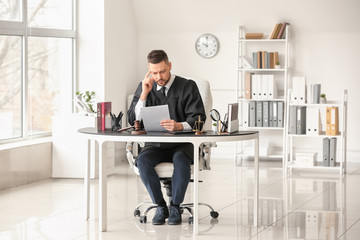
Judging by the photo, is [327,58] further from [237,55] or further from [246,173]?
[246,173]

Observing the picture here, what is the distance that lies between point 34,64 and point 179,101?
257 cm

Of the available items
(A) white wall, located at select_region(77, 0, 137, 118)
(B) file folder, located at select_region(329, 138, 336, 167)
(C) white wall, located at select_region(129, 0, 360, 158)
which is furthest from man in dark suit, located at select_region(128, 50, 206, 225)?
(C) white wall, located at select_region(129, 0, 360, 158)

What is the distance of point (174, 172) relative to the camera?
14.3ft

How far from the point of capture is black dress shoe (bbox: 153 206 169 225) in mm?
4449

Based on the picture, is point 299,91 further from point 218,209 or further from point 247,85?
point 218,209

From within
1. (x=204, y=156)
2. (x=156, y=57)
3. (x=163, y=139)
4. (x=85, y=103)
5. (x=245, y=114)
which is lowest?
(x=204, y=156)

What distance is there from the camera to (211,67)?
8328 millimetres

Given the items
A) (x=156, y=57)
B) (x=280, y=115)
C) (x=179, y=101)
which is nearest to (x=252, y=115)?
(x=280, y=115)

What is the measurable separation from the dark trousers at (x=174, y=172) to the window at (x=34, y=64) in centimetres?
225

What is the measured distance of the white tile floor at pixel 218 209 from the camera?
4.22 metres

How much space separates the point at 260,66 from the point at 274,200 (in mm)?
2882

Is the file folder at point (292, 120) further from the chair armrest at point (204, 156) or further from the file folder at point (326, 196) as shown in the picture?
the chair armrest at point (204, 156)

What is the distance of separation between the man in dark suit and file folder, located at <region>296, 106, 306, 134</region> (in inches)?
113

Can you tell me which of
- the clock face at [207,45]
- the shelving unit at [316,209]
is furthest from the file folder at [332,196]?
the clock face at [207,45]
